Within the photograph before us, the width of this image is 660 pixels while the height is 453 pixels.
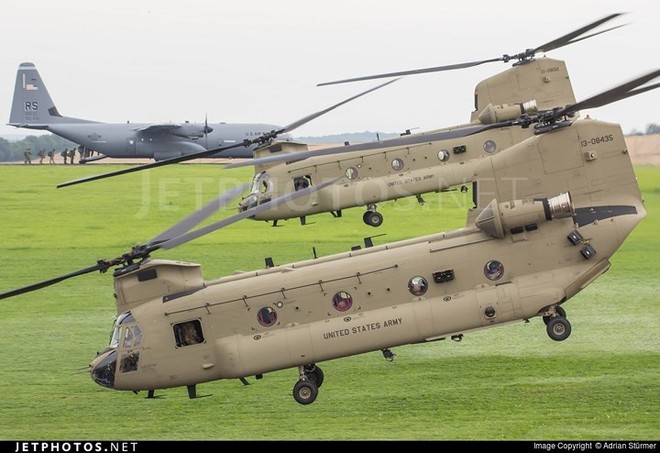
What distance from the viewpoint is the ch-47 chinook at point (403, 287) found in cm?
2423

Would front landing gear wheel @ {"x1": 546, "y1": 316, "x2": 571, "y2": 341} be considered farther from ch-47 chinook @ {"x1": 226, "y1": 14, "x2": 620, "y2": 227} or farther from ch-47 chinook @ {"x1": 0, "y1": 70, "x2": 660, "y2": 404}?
ch-47 chinook @ {"x1": 226, "y1": 14, "x2": 620, "y2": 227}

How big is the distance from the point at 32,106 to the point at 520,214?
70532 mm

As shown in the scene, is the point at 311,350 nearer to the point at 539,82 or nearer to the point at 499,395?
the point at 499,395

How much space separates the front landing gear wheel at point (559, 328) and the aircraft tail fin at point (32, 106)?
226 ft

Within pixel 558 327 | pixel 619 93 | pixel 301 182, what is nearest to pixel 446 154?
pixel 301 182

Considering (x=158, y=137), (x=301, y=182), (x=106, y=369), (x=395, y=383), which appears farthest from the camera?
(x=158, y=137)

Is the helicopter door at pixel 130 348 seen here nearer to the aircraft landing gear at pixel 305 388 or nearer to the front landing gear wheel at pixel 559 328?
the aircraft landing gear at pixel 305 388

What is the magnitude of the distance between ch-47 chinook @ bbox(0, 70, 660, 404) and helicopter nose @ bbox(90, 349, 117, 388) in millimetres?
30

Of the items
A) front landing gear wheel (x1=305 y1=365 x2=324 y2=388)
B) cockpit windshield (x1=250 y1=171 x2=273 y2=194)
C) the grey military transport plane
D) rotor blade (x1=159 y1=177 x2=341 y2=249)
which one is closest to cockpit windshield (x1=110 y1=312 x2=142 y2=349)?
rotor blade (x1=159 y1=177 x2=341 y2=249)

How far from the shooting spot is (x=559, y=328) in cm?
2428

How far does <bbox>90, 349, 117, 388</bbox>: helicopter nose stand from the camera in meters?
24.9

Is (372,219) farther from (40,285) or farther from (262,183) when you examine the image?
(40,285)

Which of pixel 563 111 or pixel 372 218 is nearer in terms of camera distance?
pixel 563 111

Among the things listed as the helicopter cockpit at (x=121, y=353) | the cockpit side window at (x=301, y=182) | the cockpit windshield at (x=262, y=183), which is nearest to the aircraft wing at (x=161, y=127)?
the cockpit windshield at (x=262, y=183)
